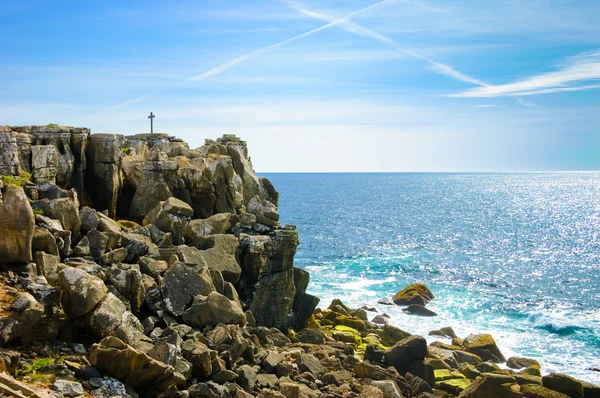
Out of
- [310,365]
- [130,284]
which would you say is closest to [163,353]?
[130,284]

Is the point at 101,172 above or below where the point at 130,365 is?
above

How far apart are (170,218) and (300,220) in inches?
3797

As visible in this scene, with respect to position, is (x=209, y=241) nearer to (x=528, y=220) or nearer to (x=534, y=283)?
(x=534, y=283)

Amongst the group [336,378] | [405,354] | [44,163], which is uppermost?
[44,163]

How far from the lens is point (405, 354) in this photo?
31453 mm

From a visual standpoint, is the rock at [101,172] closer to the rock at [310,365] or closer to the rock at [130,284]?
the rock at [130,284]

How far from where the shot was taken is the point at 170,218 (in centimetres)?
3039

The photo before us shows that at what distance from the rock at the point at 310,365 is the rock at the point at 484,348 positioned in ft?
60.1

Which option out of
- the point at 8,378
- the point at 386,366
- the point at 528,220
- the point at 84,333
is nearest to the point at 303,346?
the point at 386,366

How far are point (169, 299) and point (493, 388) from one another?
16914 mm

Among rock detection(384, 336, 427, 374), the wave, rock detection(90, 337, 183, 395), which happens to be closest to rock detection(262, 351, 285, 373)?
rock detection(90, 337, 183, 395)

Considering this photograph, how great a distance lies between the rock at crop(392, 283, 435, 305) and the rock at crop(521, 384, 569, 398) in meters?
25.1

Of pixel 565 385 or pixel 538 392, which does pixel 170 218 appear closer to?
pixel 538 392

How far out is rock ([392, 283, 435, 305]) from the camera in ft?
178
